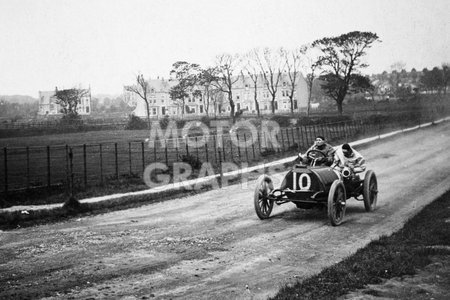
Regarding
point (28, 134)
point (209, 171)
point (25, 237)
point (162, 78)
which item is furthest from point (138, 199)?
point (162, 78)

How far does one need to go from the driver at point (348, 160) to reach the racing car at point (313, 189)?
0.17 m

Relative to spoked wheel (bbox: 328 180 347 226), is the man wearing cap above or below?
above

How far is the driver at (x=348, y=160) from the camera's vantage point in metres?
11.2

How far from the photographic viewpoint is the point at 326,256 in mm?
7863

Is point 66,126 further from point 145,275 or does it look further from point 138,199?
point 145,275

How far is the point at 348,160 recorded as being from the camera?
1153 centimetres

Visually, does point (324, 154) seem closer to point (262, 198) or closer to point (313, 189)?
point (313, 189)

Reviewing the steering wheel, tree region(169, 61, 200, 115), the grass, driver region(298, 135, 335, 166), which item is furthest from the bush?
the grass

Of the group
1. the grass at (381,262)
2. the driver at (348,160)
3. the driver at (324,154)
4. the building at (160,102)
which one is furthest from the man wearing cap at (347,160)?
the building at (160,102)

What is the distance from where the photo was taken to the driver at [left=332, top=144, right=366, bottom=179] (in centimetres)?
1123

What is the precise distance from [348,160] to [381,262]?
194 inches

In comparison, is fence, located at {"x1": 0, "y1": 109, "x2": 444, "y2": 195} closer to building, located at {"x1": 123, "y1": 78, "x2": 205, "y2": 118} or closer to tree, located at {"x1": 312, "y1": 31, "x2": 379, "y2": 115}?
tree, located at {"x1": 312, "y1": 31, "x2": 379, "y2": 115}

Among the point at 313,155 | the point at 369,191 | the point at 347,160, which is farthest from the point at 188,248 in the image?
the point at 369,191

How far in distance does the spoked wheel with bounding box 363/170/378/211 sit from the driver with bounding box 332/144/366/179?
336mm
